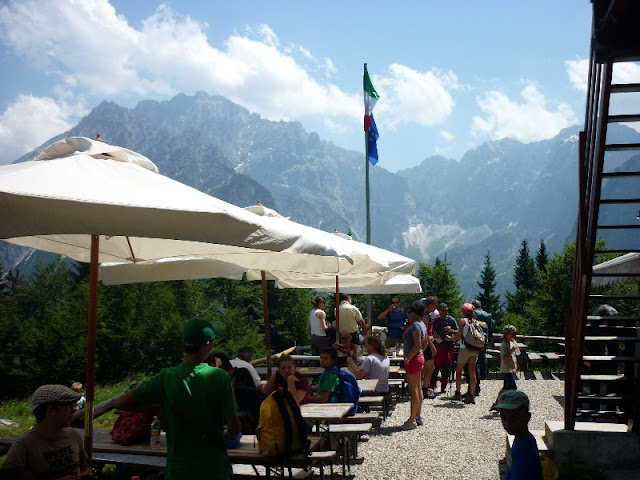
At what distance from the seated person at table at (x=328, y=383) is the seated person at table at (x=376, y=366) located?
1659mm

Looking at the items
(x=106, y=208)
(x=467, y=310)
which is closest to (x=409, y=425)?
(x=467, y=310)

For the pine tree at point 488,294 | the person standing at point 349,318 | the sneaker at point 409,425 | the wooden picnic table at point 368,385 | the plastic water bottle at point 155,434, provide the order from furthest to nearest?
the pine tree at point 488,294 → the person standing at point 349,318 → the sneaker at point 409,425 → the wooden picnic table at point 368,385 → the plastic water bottle at point 155,434

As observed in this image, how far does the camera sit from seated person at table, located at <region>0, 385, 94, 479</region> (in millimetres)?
3654

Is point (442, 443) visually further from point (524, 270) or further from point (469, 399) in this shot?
point (524, 270)

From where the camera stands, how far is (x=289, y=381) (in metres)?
7.24

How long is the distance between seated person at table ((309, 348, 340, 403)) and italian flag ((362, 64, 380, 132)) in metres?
13.0

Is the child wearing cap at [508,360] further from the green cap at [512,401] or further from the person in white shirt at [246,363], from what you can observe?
the green cap at [512,401]

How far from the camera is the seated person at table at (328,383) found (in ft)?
25.6

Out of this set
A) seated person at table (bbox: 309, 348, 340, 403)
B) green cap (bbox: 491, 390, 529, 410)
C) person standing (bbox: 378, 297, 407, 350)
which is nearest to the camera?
green cap (bbox: 491, 390, 529, 410)

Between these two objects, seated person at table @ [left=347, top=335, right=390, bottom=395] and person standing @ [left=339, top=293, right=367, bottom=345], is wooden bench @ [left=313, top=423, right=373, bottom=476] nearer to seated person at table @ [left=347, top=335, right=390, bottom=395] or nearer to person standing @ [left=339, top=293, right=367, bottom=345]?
seated person at table @ [left=347, top=335, right=390, bottom=395]

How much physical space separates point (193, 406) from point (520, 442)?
1.88 meters

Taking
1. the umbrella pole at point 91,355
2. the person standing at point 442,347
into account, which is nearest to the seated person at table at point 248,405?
the umbrella pole at point 91,355

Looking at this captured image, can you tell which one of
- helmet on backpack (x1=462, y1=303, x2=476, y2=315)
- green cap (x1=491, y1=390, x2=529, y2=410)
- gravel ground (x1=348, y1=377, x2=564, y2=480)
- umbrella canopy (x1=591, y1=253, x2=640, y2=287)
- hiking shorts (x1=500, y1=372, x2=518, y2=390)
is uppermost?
umbrella canopy (x1=591, y1=253, x2=640, y2=287)

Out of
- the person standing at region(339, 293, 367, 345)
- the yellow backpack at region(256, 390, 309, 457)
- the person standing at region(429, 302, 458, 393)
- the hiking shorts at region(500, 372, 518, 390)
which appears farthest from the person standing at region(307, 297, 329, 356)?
the yellow backpack at region(256, 390, 309, 457)
